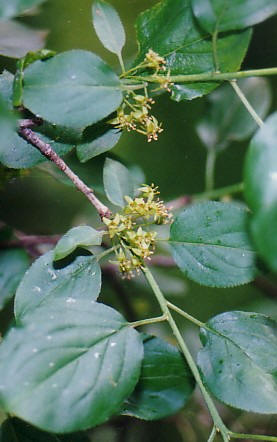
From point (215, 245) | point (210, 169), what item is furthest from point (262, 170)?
point (210, 169)

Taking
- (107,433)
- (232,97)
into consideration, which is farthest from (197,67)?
(107,433)

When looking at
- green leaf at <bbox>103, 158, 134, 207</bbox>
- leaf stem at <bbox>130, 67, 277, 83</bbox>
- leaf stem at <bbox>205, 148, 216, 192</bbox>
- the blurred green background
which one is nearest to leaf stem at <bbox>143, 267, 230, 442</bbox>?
green leaf at <bbox>103, 158, 134, 207</bbox>

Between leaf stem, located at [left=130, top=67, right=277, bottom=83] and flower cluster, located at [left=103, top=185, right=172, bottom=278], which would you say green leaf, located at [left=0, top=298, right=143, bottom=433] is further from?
leaf stem, located at [left=130, top=67, right=277, bottom=83]

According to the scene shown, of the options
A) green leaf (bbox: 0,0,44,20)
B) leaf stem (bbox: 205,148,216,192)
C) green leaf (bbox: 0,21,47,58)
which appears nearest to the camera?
green leaf (bbox: 0,0,44,20)

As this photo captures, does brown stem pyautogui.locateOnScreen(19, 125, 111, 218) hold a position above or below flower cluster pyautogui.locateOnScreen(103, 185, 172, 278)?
above

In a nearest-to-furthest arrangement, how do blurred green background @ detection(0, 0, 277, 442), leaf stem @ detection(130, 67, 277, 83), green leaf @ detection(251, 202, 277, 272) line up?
green leaf @ detection(251, 202, 277, 272)
leaf stem @ detection(130, 67, 277, 83)
blurred green background @ detection(0, 0, 277, 442)
